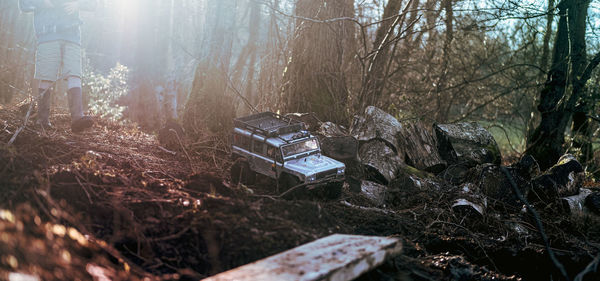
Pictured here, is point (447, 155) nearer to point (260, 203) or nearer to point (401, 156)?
point (401, 156)

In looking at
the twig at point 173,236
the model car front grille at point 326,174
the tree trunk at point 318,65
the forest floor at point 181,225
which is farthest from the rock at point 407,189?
the twig at point 173,236

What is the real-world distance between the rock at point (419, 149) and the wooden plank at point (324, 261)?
13.0 feet

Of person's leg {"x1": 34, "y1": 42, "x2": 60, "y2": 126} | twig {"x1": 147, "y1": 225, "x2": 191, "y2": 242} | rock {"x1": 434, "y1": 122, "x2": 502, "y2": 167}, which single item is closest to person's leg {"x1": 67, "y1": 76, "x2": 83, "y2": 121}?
person's leg {"x1": 34, "y1": 42, "x2": 60, "y2": 126}

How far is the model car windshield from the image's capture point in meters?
4.52

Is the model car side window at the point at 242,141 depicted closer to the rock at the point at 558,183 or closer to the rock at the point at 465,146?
the rock at the point at 465,146

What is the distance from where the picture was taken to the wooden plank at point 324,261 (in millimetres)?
2398

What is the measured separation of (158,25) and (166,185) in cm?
1386

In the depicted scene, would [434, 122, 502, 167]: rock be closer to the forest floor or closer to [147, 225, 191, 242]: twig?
the forest floor

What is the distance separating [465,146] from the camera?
7.27m

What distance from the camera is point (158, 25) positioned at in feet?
54.1

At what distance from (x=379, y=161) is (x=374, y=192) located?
0.71m

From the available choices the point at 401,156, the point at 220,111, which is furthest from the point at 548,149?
the point at 220,111

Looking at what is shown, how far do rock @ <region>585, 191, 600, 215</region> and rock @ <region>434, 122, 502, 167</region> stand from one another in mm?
1355

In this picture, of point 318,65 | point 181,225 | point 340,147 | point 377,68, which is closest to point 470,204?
point 340,147
